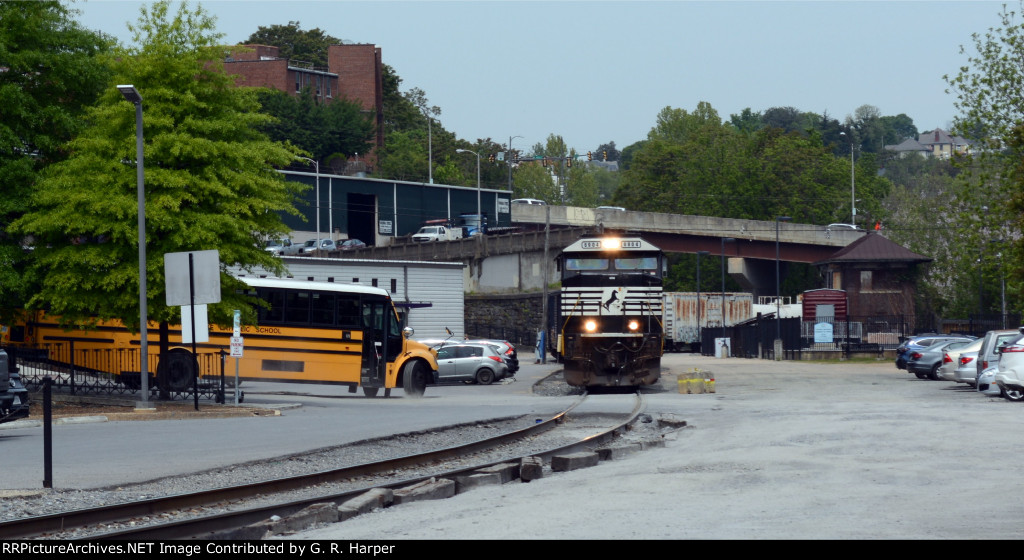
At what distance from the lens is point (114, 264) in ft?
Result: 88.4

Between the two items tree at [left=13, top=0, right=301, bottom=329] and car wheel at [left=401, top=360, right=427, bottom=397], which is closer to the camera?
tree at [left=13, top=0, right=301, bottom=329]

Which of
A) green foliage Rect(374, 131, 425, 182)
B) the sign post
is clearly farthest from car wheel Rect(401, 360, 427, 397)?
green foliage Rect(374, 131, 425, 182)

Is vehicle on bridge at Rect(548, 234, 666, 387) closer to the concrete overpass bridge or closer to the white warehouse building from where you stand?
the white warehouse building

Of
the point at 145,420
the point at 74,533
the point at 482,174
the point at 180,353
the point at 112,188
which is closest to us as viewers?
the point at 74,533

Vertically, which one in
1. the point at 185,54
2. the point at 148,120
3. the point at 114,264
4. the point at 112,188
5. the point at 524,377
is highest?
the point at 185,54

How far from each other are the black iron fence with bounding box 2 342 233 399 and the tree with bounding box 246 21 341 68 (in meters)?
108

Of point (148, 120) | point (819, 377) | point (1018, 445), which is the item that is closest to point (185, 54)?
point (148, 120)

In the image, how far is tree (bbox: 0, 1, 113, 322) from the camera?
26.8 m

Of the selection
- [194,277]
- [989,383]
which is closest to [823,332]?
[989,383]

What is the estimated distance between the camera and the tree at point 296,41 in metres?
136

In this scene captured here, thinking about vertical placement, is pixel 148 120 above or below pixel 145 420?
above

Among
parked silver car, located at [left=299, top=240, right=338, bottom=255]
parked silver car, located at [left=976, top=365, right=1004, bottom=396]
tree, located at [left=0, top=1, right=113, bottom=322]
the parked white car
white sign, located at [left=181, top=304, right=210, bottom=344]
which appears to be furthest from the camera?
parked silver car, located at [left=299, top=240, right=338, bottom=255]

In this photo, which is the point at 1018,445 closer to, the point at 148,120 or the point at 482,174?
the point at 148,120

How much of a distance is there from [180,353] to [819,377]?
23659 millimetres
